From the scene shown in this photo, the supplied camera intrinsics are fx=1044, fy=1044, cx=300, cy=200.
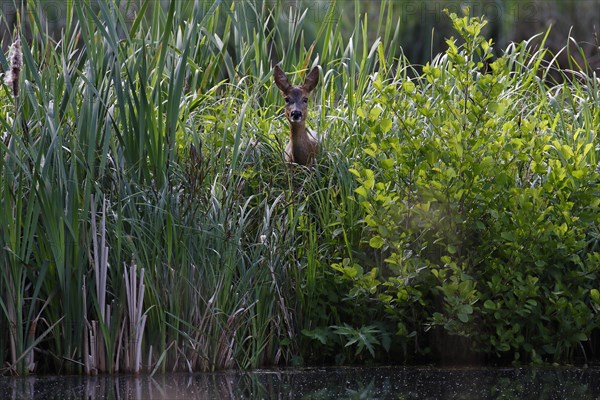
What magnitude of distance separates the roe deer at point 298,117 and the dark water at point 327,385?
150 centimetres

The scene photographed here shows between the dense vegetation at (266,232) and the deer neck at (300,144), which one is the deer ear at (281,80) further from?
the dense vegetation at (266,232)

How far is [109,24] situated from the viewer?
5.35 m


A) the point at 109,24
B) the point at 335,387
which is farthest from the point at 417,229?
the point at 109,24

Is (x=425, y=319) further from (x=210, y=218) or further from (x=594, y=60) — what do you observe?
(x=594, y=60)

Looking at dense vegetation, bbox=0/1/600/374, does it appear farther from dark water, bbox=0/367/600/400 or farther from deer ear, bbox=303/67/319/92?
deer ear, bbox=303/67/319/92

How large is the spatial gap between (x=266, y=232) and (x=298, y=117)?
1272mm

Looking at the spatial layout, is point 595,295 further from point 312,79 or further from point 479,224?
point 312,79

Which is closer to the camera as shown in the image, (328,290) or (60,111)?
(60,111)

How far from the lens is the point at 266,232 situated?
561 centimetres

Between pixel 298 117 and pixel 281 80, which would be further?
pixel 281 80

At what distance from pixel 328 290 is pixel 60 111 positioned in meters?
1.74

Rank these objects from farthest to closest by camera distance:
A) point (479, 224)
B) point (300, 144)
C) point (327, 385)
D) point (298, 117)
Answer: point (298, 117)
point (300, 144)
point (479, 224)
point (327, 385)

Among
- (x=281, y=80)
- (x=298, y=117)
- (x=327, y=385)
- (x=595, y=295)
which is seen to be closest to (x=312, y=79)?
(x=281, y=80)

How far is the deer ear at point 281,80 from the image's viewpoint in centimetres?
696
